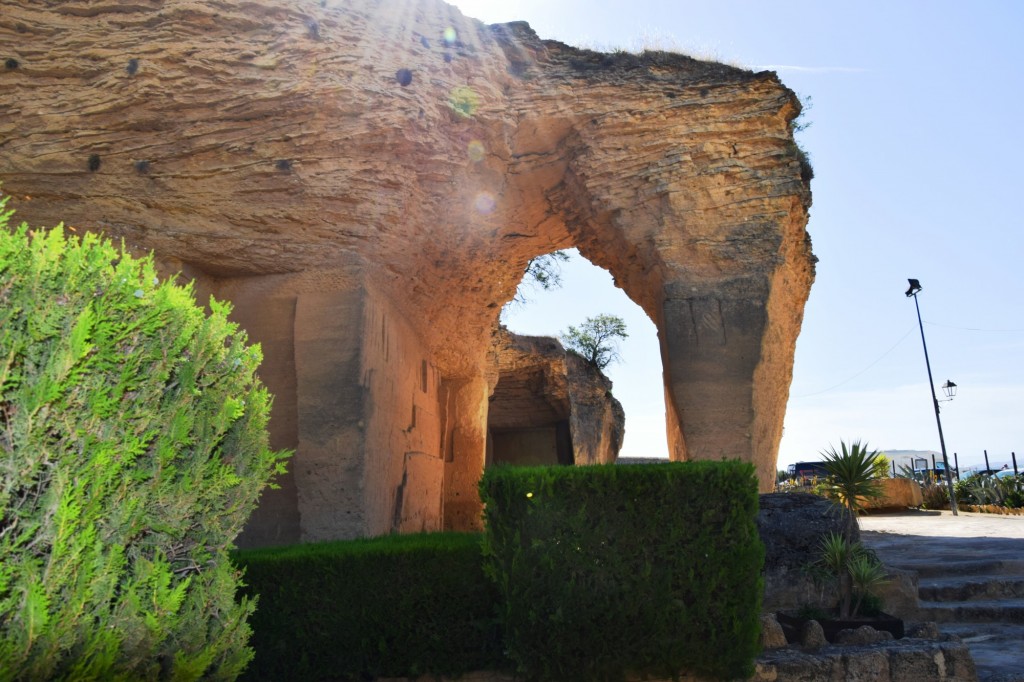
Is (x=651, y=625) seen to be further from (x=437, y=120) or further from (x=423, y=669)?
(x=437, y=120)

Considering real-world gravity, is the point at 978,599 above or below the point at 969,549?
below

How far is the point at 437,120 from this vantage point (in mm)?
8281

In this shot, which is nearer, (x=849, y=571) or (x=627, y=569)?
(x=627, y=569)

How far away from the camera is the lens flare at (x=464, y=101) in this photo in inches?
330

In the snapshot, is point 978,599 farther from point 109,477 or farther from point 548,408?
point 548,408

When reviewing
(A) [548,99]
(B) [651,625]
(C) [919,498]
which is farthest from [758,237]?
(C) [919,498]

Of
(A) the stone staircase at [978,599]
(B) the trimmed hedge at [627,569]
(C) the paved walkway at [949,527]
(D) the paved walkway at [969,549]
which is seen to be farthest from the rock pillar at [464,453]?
(B) the trimmed hedge at [627,569]

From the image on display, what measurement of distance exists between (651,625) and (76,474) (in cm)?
341

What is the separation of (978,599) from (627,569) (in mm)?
4743

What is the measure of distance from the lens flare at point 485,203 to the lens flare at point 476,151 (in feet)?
1.74

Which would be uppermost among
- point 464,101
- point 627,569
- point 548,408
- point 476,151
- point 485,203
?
point 464,101

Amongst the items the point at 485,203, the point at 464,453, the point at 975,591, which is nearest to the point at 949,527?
the point at 975,591

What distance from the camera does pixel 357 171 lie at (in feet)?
26.1

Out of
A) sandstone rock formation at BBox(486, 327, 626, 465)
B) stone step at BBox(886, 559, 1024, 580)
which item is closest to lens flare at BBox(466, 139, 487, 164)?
stone step at BBox(886, 559, 1024, 580)
